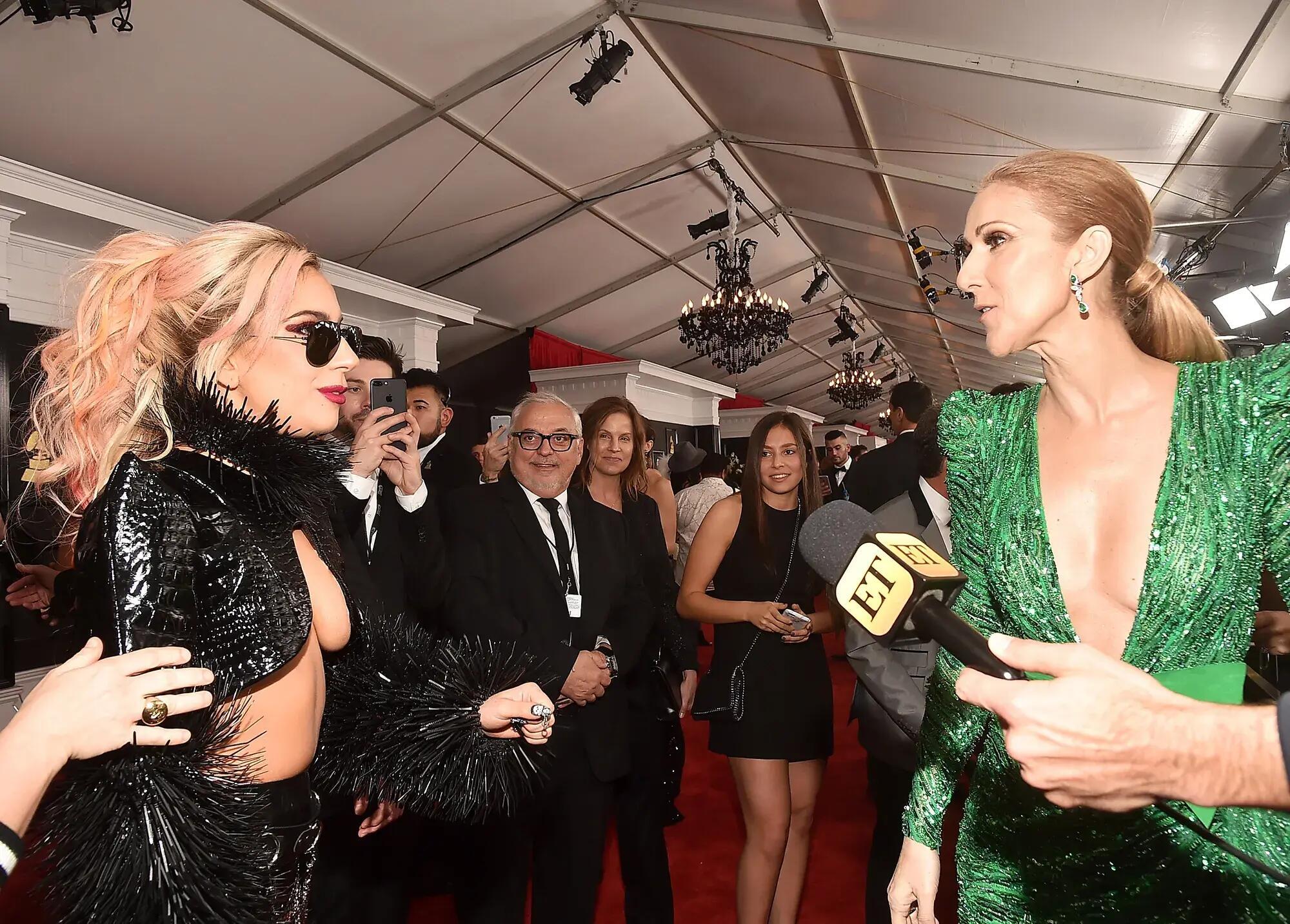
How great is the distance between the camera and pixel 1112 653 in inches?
46.6

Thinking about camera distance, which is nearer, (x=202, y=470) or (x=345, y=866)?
(x=202, y=470)

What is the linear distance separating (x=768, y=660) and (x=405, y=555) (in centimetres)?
129

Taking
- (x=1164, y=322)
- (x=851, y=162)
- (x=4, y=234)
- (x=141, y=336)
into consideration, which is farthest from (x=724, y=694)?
(x=851, y=162)

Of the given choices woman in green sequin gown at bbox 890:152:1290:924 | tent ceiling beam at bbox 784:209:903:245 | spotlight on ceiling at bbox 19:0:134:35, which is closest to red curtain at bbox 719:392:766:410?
tent ceiling beam at bbox 784:209:903:245

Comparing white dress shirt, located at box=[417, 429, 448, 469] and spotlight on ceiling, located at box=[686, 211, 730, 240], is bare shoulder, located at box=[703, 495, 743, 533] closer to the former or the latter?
white dress shirt, located at box=[417, 429, 448, 469]

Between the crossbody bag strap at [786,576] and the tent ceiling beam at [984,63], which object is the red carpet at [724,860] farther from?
the tent ceiling beam at [984,63]

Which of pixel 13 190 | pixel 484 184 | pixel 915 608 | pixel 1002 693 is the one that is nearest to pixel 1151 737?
pixel 1002 693

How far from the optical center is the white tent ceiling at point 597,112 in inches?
177

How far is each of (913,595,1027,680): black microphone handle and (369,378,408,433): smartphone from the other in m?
2.08

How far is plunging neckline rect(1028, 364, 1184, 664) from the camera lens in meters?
1.13

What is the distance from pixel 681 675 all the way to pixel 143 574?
230 cm

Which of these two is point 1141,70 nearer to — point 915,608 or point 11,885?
point 915,608

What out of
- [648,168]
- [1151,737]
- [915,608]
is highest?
[648,168]

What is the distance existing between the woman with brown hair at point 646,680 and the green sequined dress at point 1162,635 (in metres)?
1.48
